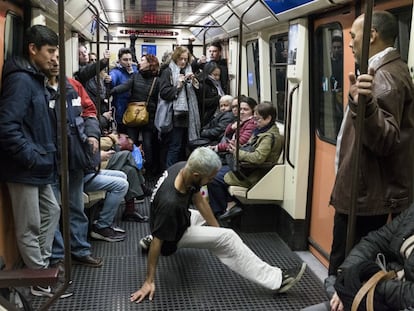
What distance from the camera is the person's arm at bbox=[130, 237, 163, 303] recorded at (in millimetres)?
3533

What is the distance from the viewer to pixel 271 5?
4.58 metres

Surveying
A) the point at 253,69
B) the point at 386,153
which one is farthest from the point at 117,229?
the point at 386,153

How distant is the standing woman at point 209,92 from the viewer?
658cm

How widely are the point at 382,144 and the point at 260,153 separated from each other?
2.45 metres

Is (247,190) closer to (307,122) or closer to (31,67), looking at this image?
(307,122)

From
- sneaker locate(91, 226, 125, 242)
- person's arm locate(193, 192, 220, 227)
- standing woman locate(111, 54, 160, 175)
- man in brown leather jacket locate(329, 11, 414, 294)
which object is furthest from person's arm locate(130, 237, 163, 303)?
standing woman locate(111, 54, 160, 175)

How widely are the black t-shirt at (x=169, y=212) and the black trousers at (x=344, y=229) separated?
112cm

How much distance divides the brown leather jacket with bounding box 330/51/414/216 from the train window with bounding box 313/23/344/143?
1.41 meters

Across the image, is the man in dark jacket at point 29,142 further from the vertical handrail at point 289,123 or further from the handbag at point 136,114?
the handbag at point 136,114

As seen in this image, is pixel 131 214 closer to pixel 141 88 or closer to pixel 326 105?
pixel 141 88

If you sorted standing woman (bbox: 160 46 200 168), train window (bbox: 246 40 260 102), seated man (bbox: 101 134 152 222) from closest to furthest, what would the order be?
1. seated man (bbox: 101 134 152 222)
2. standing woman (bbox: 160 46 200 168)
3. train window (bbox: 246 40 260 102)

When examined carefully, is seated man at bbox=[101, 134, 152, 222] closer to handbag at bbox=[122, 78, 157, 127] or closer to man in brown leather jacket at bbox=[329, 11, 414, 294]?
handbag at bbox=[122, 78, 157, 127]

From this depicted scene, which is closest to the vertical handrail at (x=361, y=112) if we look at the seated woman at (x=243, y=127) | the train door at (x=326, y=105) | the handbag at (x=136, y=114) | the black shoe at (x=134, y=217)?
the train door at (x=326, y=105)

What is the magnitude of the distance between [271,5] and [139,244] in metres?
2.54
